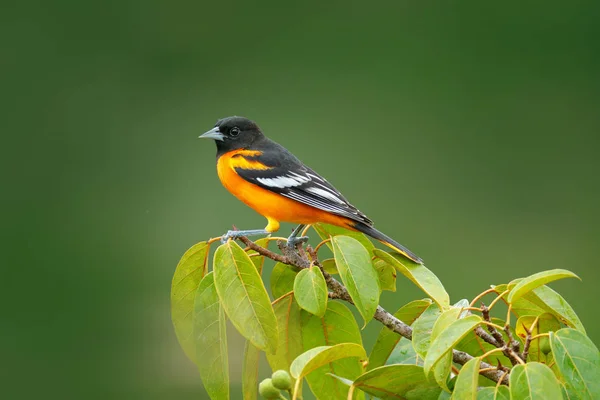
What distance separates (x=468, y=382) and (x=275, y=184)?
4.85 ft

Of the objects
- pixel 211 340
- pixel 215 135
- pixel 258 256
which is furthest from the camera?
pixel 215 135

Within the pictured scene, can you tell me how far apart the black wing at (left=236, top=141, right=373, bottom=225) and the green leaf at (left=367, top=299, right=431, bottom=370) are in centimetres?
60

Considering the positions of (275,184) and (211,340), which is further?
(275,184)

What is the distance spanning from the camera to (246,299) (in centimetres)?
170

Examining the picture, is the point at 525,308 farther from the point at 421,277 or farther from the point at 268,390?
the point at 268,390

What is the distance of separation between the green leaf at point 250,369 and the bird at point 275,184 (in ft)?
2.11

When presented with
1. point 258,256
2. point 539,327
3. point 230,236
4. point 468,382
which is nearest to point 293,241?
point 258,256

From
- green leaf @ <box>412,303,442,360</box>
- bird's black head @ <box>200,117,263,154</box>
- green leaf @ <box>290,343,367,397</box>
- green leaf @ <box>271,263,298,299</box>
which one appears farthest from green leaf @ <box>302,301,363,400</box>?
bird's black head @ <box>200,117,263,154</box>

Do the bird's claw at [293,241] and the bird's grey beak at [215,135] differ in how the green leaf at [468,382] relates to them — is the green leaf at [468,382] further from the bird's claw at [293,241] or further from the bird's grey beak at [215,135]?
the bird's grey beak at [215,135]

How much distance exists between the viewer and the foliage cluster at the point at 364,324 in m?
Result: 1.44

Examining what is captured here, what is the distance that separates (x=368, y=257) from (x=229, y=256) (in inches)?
11.9

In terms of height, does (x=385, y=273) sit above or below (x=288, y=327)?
above

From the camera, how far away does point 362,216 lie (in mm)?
2520

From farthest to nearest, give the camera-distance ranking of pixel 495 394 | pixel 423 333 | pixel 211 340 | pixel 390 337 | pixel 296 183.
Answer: pixel 296 183 < pixel 390 337 < pixel 211 340 < pixel 423 333 < pixel 495 394
